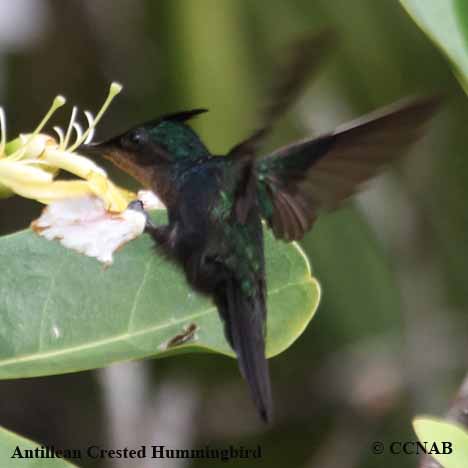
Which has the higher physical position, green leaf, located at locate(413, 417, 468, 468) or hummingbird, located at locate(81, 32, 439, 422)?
hummingbird, located at locate(81, 32, 439, 422)

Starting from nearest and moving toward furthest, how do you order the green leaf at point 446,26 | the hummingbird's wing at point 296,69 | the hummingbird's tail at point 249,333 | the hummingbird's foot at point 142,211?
the hummingbird's wing at point 296,69, the green leaf at point 446,26, the hummingbird's tail at point 249,333, the hummingbird's foot at point 142,211

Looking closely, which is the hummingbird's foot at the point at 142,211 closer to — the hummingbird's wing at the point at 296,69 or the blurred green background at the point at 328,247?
the hummingbird's wing at the point at 296,69

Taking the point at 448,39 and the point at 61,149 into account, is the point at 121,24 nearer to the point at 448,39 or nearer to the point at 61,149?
the point at 61,149

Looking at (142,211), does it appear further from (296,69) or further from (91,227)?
(296,69)

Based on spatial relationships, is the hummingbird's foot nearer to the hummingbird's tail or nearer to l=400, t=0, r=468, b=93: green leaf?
the hummingbird's tail

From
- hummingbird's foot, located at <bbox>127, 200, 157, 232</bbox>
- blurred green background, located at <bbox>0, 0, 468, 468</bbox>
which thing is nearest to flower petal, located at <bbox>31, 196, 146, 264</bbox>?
hummingbird's foot, located at <bbox>127, 200, 157, 232</bbox>

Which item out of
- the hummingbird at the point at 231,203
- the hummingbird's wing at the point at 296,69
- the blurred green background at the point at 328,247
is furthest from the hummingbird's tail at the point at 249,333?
the blurred green background at the point at 328,247
